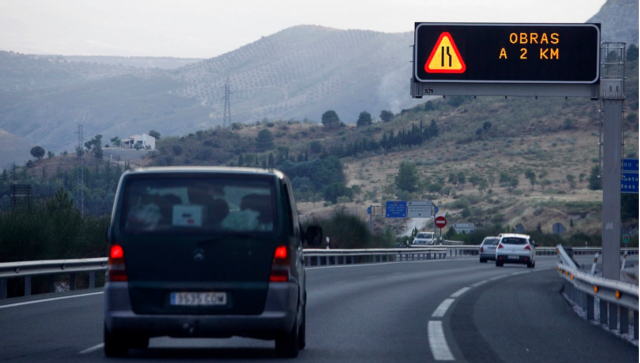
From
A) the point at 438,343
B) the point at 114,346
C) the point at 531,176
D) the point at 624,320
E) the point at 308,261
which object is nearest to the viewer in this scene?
the point at 114,346

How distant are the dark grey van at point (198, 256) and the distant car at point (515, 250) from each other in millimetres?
35229

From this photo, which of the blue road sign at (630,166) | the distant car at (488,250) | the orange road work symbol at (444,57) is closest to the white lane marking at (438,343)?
the orange road work symbol at (444,57)

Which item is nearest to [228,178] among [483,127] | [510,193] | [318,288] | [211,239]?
[211,239]

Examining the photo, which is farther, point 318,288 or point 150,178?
point 318,288

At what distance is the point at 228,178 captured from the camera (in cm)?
930

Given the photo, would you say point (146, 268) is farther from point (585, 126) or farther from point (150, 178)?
point (585, 126)

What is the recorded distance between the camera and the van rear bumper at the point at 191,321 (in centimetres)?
911

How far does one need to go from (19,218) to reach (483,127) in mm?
150641

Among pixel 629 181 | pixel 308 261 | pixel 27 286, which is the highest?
pixel 629 181

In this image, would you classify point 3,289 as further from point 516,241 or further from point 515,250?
point 516,241

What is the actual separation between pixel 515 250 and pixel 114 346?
35548mm

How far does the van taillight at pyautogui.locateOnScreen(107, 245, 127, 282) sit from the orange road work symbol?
50.3 ft

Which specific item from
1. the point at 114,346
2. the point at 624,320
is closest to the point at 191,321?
the point at 114,346

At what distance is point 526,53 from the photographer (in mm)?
23031
